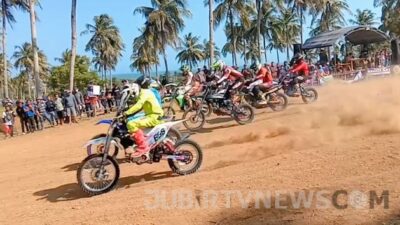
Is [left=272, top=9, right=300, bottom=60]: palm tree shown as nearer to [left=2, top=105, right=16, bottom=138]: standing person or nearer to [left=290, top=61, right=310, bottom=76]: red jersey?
[left=2, top=105, right=16, bottom=138]: standing person

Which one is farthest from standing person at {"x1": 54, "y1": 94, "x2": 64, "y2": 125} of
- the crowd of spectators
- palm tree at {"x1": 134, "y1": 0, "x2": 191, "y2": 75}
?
palm tree at {"x1": 134, "y1": 0, "x2": 191, "y2": 75}

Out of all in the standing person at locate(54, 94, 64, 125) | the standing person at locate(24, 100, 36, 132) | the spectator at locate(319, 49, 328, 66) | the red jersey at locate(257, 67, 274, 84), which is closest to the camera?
the red jersey at locate(257, 67, 274, 84)

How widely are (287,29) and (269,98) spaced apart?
47382mm

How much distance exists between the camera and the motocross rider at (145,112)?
24.5 feet

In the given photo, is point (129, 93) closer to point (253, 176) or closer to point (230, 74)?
point (253, 176)

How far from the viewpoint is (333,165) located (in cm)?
694

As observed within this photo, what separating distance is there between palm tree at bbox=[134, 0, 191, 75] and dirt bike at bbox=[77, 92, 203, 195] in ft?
126

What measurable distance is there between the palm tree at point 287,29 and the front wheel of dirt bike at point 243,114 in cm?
4383

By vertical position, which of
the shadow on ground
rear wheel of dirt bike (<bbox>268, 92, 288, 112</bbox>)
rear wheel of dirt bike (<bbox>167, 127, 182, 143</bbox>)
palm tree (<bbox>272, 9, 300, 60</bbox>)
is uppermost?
palm tree (<bbox>272, 9, 300, 60</bbox>)

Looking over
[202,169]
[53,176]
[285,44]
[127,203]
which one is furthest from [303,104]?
Answer: [285,44]

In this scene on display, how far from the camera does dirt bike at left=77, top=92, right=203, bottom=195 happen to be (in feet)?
24.1

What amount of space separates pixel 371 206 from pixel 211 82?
7.61 metres

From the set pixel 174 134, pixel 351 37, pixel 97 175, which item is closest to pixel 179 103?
pixel 174 134

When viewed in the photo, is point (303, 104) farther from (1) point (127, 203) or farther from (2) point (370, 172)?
(1) point (127, 203)
